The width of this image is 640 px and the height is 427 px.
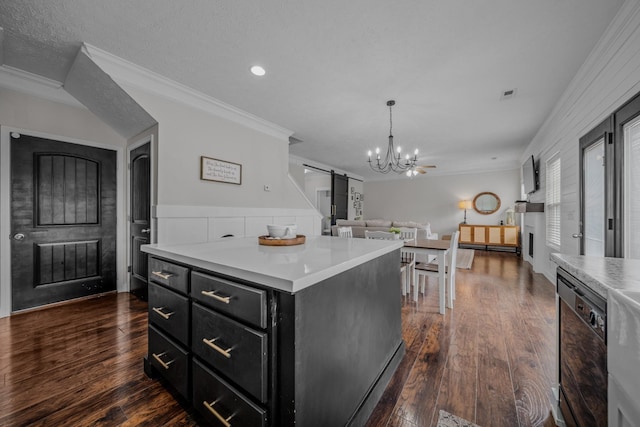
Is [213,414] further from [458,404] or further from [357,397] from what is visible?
[458,404]

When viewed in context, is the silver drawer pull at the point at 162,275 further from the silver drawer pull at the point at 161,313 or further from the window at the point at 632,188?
the window at the point at 632,188

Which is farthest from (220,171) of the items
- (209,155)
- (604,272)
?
(604,272)

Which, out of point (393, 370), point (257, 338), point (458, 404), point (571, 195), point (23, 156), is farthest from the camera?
point (571, 195)

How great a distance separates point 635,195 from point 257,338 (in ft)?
8.89

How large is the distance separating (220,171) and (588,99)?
13.5 ft

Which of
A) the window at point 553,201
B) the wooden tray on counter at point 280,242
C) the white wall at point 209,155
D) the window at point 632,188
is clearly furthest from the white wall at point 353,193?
the wooden tray on counter at point 280,242

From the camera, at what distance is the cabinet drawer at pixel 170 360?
1.24m

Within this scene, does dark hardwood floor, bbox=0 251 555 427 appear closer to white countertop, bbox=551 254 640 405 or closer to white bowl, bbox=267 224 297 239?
white countertop, bbox=551 254 640 405

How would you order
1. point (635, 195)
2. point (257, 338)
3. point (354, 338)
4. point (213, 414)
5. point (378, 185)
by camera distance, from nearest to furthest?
point (257, 338)
point (213, 414)
point (354, 338)
point (635, 195)
point (378, 185)

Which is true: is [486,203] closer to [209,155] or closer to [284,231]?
[209,155]

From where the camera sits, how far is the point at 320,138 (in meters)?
4.89

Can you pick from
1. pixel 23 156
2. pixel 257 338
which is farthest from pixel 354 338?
pixel 23 156

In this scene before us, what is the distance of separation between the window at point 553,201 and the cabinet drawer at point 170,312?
15.1ft

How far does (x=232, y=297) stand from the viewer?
946 mm
